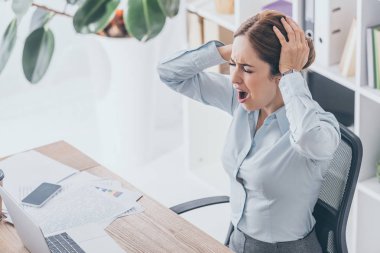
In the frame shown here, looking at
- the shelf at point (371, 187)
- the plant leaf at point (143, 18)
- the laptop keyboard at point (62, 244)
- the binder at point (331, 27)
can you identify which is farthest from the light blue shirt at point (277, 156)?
the plant leaf at point (143, 18)

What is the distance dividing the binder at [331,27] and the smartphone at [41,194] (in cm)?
110

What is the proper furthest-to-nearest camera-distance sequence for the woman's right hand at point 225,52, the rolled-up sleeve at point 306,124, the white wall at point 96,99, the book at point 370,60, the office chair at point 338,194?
1. the white wall at point 96,99
2. the book at point 370,60
3. the woman's right hand at point 225,52
4. the office chair at point 338,194
5. the rolled-up sleeve at point 306,124

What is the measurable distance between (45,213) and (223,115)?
1.65 meters

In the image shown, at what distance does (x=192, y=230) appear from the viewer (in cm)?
249

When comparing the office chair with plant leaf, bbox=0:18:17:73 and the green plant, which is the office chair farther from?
plant leaf, bbox=0:18:17:73

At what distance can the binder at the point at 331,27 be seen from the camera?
3084 mm

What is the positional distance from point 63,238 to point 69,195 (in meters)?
0.25

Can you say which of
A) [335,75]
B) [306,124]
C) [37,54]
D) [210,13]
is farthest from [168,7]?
[306,124]

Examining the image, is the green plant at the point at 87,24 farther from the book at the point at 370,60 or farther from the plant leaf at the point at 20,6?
the book at the point at 370,60

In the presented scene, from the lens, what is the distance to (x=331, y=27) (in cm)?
311

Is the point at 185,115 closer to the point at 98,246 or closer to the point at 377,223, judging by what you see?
the point at 377,223

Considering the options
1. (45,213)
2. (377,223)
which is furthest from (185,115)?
(45,213)

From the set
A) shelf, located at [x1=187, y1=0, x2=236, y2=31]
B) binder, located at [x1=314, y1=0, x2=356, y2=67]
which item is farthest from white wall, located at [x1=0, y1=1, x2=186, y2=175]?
binder, located at [x1=314, y1=0, x2=356, y2=67]

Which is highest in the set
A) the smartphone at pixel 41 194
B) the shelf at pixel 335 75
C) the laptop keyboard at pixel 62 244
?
the shelf at pixel 335 75
